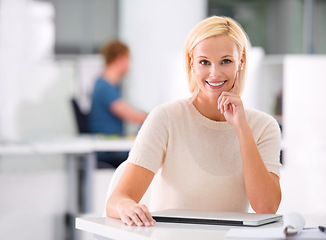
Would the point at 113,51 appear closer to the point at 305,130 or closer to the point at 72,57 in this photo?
the point at 305,130

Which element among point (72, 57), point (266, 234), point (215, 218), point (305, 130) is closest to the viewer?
point (266, 234)

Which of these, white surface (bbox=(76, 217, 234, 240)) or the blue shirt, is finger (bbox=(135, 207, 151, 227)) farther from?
the blue shirt

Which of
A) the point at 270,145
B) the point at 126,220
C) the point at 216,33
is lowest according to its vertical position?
the point at 126,220

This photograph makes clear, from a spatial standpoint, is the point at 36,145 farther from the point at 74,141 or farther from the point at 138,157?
the point at 138,157

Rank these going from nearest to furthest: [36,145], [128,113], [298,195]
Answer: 1. [298,195]
2. [36,145]
3. [128,113]

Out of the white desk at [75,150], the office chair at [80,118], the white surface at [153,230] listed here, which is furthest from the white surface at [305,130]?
the white surface at [153,230]

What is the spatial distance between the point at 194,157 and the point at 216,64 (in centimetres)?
25

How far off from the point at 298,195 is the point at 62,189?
139cm

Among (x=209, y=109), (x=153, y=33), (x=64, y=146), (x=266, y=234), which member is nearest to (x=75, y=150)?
(x=64, y=146)

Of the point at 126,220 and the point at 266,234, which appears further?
the point at 126,220

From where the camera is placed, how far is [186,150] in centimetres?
158

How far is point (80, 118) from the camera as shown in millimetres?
4102

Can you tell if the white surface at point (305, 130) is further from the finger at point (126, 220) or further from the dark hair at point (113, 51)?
the finger at point (126, 220)

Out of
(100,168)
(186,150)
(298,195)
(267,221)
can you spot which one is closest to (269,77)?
(298,195)
